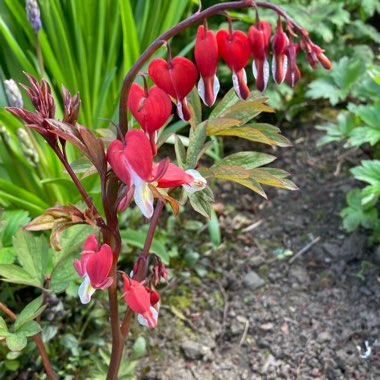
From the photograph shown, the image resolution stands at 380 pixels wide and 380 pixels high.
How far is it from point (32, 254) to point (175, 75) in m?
0.55

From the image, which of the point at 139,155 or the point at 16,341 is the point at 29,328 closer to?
the point at 16,341

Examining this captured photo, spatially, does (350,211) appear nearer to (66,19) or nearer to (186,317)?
(186,317)

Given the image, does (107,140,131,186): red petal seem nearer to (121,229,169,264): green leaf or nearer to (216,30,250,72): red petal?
(216,30,250,72): red petal

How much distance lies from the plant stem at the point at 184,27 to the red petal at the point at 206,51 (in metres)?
0.02

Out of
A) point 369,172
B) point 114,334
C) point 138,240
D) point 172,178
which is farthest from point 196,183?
point 369,172

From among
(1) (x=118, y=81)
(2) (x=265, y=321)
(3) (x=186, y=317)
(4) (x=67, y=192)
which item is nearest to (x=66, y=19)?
(1) (x=118, y=81)

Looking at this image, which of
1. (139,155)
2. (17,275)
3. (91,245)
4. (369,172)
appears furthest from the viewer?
(369,172)

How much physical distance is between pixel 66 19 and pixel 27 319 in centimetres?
106

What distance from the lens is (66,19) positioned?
1800mm

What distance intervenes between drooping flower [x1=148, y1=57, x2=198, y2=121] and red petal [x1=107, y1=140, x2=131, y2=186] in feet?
0.34

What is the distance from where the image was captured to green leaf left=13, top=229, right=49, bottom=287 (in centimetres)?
117

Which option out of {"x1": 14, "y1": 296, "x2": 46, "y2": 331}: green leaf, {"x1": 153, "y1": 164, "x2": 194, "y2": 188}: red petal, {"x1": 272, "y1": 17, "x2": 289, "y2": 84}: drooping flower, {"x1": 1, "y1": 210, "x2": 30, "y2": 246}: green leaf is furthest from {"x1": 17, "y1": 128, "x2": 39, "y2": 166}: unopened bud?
{"x1": 272, "y1": 17, "x2": 289, "y2": 84}: drooping flower

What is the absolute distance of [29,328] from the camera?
1.06 metres

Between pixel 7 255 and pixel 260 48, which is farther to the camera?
pixel 7 255
